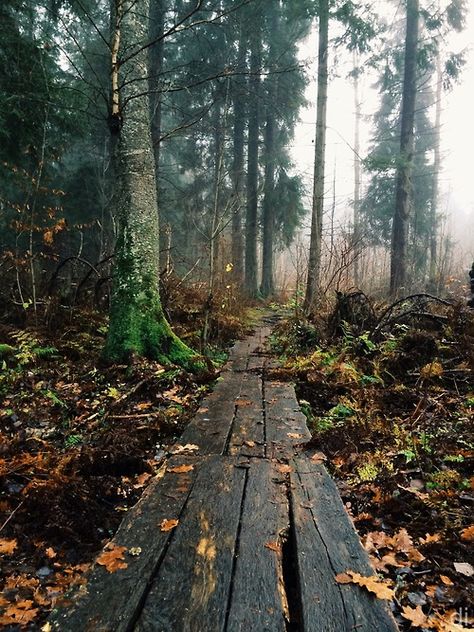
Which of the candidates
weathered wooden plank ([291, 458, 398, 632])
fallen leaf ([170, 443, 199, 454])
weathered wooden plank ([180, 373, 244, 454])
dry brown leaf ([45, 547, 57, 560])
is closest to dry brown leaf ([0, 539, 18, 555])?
dry brown leaf ([45, 547, 57, 560])

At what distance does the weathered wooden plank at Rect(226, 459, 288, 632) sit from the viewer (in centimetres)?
141

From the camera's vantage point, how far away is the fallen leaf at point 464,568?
75.6 inches

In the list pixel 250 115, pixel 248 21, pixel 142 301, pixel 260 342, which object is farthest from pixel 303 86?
pixel 142 301

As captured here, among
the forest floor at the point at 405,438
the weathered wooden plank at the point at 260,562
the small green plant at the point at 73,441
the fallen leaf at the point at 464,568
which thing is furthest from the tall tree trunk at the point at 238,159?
the fallen leaf at the point at 464,568

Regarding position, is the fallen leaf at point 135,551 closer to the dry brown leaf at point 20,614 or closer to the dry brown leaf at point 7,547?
the dry brown leaf at point 20,614

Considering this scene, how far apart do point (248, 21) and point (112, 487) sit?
1462cm

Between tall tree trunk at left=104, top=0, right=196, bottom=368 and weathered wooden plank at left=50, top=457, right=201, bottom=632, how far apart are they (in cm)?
288

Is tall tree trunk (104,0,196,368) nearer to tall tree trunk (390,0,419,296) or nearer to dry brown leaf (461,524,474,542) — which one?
dry brown leaf (461,524,474,542)

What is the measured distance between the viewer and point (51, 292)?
7.11m

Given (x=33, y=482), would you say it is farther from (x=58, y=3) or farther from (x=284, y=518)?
(x=58, y=3)

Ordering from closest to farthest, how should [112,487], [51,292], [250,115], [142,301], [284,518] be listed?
[284,518]
[112,487]
[142,301]
[51,292]
[250,115]

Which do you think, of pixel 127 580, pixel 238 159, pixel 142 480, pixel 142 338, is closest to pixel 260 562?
pixel 127 580

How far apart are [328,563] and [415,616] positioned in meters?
0.41

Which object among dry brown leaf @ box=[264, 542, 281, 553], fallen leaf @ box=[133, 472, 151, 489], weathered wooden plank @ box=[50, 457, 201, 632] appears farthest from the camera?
fallen leaf @ box=[133, 472, 151, 489]
